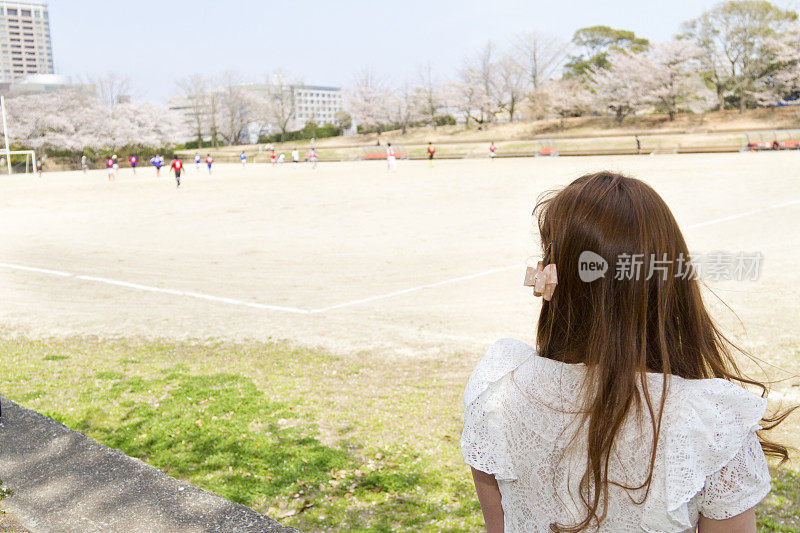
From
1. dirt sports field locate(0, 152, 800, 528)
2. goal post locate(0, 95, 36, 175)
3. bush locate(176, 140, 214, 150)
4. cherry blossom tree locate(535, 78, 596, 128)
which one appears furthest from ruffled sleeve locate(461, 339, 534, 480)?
bush locate(176, 140, 214, 150)

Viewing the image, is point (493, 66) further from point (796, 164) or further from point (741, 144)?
point (796, 164)

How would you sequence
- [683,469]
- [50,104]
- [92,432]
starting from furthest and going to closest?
1. [50,104]
2. [92,432]
3. [683,469]

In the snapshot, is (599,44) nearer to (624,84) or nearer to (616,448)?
(624,84)

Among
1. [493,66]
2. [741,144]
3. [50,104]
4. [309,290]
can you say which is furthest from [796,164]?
[50,104]

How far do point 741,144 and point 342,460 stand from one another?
4946cm

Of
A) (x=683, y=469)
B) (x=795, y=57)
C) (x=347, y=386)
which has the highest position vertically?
(x=795, y=57)

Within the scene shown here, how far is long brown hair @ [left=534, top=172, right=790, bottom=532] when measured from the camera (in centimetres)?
145

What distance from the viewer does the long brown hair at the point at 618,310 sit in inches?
57.1

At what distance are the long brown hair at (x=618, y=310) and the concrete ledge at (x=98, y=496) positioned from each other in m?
2.05

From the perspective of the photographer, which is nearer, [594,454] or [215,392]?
[594,454]

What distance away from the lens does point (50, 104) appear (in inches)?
3031

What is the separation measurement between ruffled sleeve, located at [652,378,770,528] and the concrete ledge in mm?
2133

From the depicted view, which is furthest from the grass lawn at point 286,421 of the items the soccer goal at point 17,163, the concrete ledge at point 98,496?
the soccer goal at point 17,163

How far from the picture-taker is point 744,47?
2419 inches
